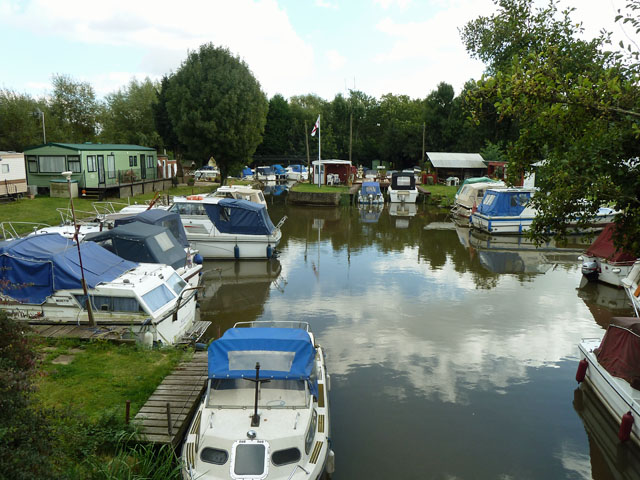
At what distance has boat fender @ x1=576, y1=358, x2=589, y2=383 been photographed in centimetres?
1230

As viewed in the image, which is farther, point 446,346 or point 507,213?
point 507,213

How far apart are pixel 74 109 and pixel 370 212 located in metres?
40.7

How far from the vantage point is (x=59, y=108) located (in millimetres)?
59812

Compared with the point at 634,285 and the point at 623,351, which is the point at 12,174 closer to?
the point at 634,285

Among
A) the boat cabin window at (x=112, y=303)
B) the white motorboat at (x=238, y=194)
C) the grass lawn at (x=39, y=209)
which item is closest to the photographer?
the boat cabin window at (x=112, y=303)

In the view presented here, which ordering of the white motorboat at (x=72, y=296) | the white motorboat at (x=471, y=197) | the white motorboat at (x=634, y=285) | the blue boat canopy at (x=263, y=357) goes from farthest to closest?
1. the white motorboat at (x=471, y=197)
2. the white motorboat at (x=634, y=285)
3. the white motorboat at (x=72, y=296)
4. the blue boat canopy at (x=263, y=357)

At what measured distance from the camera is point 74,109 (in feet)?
200

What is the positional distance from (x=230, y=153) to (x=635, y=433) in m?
39.6

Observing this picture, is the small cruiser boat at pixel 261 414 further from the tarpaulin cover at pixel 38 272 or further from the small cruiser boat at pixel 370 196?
the small cruiser boat at pixel 370 196

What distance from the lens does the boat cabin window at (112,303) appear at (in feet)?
43.7

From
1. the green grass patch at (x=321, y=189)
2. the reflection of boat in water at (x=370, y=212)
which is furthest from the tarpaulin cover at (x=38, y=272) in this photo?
the green grass patch at (x=321, y=189)

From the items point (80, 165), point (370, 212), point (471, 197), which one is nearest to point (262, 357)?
point (80, 165)

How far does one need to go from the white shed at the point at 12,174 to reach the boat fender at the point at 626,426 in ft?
109

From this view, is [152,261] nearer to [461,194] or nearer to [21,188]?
[21,188]
